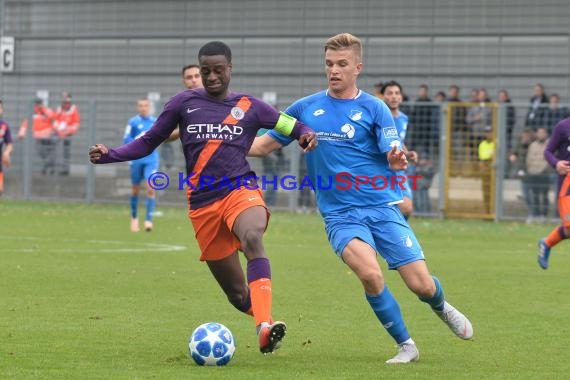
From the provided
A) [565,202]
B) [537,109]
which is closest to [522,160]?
[537,109]

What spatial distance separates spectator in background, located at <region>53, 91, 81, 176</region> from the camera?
28500 millimetres

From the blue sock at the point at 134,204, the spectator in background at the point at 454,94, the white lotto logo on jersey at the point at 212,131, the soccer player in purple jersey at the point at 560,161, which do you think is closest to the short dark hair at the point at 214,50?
the white lotto logo on jersey at the point at 212,131

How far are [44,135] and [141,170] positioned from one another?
835 centimetres

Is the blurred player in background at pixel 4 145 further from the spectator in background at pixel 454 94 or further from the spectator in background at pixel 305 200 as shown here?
the spectator in background at pixel 454 94

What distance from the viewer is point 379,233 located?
8.57 m

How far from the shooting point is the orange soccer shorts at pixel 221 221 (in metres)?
8.51

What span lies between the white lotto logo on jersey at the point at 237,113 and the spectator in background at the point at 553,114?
1646 cm

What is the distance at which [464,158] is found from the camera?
25531mm

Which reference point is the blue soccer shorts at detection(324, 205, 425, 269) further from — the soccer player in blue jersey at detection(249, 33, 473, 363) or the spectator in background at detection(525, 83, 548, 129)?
the spectator in background at detection(525, 83, 548, 129)

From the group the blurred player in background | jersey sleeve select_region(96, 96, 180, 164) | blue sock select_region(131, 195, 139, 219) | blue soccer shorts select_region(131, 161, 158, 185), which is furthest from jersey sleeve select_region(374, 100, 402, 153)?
the blurred player in background

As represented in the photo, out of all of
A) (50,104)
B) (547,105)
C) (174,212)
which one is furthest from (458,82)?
(50,104)

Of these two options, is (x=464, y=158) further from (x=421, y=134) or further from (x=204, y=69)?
(x=204, y=69)

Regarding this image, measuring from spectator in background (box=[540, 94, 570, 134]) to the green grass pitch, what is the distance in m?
5.79

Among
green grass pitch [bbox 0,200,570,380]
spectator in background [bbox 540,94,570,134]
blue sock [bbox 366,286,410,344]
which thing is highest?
spectator in background [bbox 540,94,570,134]
